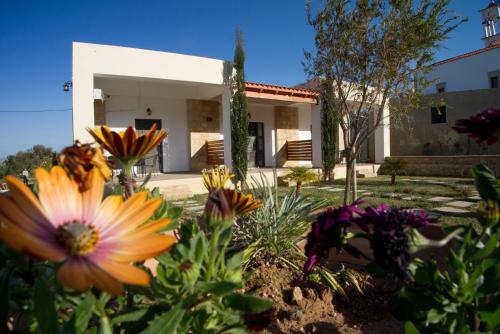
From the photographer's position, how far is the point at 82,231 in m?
0.52

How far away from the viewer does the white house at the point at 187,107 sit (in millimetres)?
6472

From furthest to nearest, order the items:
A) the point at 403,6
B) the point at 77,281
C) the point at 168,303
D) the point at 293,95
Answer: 1. the point at 293,95
2. the point at 403,6
3. the point at 168,303
4. the point at 77,281

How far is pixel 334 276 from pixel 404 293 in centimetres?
90

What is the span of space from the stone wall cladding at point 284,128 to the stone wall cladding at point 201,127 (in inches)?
99.0

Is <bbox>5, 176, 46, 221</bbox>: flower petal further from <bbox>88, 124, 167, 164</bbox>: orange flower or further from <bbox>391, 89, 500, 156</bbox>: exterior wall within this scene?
<bbox>391, 89, 500, 156</bbox>: exterior wall

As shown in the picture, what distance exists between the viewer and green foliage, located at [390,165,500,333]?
0.77 m

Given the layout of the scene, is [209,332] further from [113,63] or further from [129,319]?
[113,63]

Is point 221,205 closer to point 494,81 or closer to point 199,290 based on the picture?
point 199,290

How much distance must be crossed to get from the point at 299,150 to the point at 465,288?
1168 cm

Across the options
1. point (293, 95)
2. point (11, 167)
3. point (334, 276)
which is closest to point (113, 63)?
point (293, 95)

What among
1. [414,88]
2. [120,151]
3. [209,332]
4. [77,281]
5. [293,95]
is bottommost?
[209,332]

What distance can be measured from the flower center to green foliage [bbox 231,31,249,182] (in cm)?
763

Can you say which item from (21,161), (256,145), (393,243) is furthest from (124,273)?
(21,161)

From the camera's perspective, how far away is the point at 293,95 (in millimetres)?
9859
